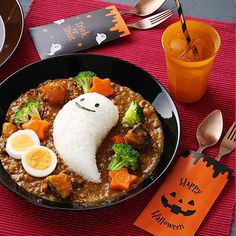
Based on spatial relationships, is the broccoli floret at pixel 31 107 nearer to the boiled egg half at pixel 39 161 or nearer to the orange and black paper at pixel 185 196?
the boiled egg half at pixel 39 161

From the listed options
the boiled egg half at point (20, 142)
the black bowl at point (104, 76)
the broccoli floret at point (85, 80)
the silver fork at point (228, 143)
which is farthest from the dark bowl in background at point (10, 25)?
the silver fork at point (228, 143)

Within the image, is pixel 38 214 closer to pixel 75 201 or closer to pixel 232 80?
pixel 75 201

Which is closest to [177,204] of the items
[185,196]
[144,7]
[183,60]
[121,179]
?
[185,196]

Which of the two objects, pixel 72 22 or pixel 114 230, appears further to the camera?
pixel 72 22

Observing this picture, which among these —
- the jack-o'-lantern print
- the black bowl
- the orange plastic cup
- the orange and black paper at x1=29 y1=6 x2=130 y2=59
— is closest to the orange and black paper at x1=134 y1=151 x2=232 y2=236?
the jack-o'-lantern print

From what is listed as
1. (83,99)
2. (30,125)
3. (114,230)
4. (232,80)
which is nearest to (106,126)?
(83,99)

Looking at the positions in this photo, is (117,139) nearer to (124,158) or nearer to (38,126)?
(124,158)
